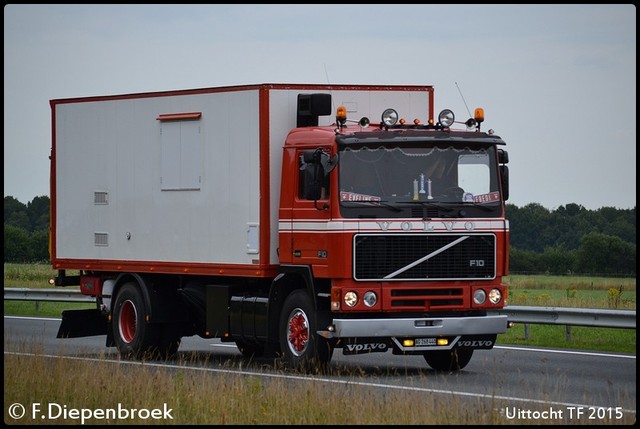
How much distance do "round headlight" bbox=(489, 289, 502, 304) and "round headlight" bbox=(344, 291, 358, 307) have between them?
178 centimetres

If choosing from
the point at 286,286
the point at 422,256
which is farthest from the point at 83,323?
the point at 422,256

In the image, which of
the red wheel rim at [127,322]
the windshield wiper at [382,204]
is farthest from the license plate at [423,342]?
the red wheel rim at [127,322]

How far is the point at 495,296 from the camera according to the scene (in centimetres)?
1827

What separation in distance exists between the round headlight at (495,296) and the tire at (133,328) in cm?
491

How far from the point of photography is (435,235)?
17.8 metres

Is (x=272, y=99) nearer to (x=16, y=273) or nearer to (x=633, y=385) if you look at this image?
(x=633, y=385)

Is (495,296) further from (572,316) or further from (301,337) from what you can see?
(572,316)

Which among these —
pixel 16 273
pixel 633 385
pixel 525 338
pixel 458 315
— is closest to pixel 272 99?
pixel 458 315

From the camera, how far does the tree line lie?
232ft

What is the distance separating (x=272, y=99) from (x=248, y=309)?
2699 millimetres

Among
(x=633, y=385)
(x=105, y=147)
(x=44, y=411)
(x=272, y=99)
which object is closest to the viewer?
(x=44, y=411)

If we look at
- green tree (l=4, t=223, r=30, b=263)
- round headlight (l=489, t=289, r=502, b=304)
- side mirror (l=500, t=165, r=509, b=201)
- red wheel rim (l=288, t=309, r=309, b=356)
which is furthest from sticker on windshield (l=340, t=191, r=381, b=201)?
green tree (l=4, t=223, r=30, b=263)

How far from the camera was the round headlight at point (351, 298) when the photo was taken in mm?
17484

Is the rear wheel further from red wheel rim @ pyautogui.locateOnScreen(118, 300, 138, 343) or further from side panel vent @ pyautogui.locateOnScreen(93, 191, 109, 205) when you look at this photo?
side panel vent @ pyautogui.locateOnScreen(93, 191, 109, 205)
